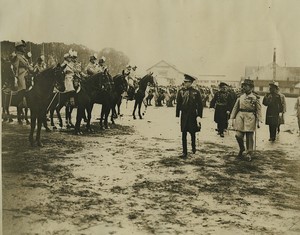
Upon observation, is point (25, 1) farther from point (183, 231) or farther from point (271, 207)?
point (271, 207)

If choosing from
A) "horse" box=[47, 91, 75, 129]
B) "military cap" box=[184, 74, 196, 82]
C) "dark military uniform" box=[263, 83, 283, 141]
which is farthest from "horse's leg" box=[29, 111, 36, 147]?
"dark military uniform" box=[263, 83, 283, 141]

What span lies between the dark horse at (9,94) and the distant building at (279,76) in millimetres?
1807

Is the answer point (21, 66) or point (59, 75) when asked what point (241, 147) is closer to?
point (59, 75)

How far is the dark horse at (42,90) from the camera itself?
3.29 meters

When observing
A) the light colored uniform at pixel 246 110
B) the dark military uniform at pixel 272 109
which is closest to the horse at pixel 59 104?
the light colored uniform at pixel 246 110

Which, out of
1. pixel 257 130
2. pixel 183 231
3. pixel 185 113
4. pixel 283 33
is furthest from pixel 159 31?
pixel 183 231

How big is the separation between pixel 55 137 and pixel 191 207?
1.31m

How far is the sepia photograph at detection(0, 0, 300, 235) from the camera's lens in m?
2.64

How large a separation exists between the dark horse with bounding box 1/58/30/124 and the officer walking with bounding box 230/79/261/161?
5.53ft

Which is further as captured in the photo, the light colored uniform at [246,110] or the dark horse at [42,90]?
the dark horse at [42,90]

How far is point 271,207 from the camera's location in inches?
103

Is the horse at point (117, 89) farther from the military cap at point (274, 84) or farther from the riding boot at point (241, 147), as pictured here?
the military cap at point (274, 84)

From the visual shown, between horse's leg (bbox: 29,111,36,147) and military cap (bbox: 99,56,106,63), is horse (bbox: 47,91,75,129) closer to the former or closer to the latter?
horse's leg (bbox: 29,111,36,147)

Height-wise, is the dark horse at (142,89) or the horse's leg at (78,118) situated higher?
the dark horse at (142,89)
